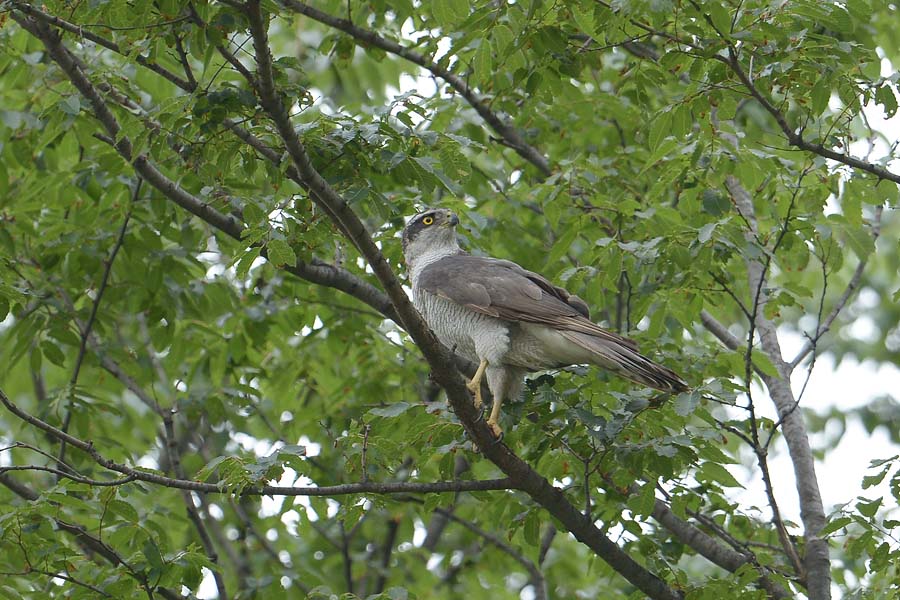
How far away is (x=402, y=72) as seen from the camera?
28.7 feet

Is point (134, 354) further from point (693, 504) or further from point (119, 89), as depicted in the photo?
point (693, 504)

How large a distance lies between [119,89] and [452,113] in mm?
2153

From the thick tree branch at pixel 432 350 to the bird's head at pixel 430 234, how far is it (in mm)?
1592

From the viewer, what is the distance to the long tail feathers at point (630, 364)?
488cm

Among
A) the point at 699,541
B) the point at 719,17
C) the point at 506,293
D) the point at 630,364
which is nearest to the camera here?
the point at 719,17

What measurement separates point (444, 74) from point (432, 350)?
293 cm

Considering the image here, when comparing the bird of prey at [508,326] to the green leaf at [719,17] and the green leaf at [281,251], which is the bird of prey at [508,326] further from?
the green leaf at [719,17]

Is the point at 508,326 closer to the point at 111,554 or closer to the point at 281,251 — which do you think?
the point at 281,251

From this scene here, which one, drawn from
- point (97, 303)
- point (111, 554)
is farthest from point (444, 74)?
point (111, 554)

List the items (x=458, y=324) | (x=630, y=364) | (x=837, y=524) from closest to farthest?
(x=837, y=524)
(x=630, y=364)
(x=458, y=324)

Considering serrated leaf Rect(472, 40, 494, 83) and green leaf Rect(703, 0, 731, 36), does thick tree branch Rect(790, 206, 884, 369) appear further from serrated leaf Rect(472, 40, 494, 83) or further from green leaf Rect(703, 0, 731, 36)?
serrated leaf Rect(472, 40, 494, 83)

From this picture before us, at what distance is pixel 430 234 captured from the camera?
6449mm

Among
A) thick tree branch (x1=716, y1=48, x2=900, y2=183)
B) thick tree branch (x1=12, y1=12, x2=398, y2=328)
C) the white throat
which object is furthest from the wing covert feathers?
thick tree branch (x1=716, y1=48, x2=900, y2=183)

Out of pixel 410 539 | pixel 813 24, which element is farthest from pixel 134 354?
pixel 813 24
